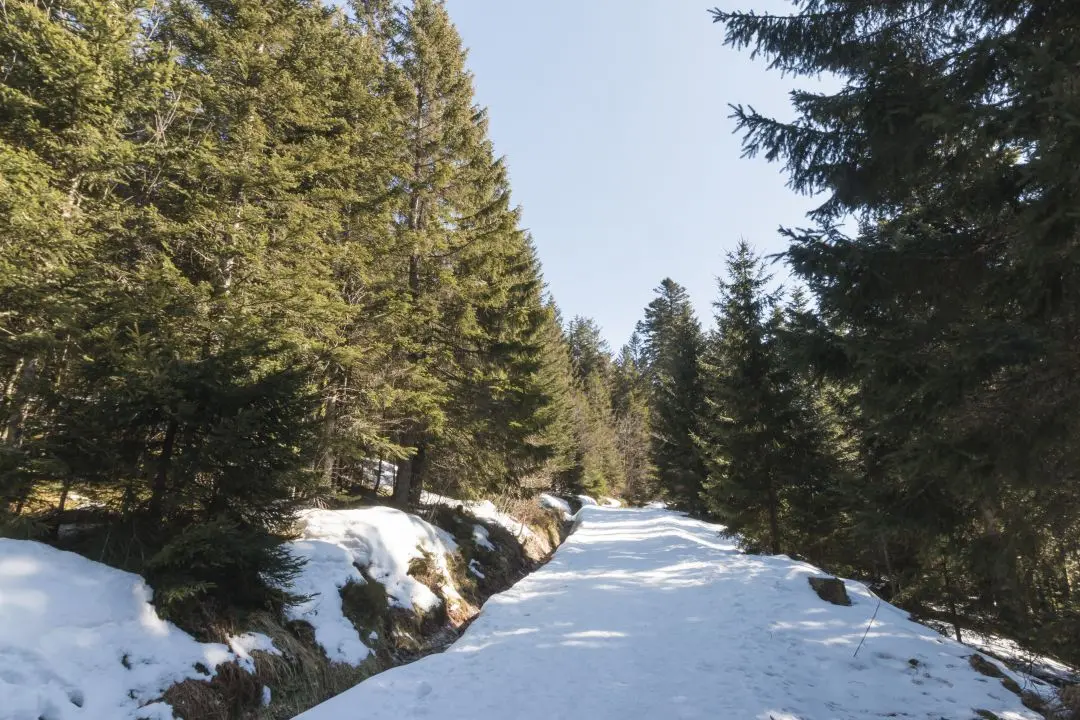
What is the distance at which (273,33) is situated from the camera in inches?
374

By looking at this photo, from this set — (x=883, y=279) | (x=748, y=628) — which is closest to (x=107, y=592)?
(x=748, y=628)

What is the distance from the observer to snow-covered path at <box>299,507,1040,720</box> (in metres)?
4.80

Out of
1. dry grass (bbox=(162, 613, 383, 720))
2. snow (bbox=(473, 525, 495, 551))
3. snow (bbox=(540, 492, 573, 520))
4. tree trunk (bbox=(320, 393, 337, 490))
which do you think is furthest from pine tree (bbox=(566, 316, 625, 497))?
dry grass (bbox=(162, 613, 383, 720))

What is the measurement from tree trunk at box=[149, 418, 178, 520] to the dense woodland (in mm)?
28

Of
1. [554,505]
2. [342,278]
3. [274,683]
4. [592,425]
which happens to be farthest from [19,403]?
[592,425]

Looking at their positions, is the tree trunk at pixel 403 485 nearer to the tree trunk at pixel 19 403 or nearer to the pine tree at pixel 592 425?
the tree trunk at pixel 19 403

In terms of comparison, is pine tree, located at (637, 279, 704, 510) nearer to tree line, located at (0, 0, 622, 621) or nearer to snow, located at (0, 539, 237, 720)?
tree line, located at (0, 0, 622, 621)

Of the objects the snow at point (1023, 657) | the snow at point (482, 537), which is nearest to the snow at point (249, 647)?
the snow at point (482, 537)

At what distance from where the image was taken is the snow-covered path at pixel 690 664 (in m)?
4.80

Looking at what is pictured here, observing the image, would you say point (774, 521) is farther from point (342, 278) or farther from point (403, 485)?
point (342, 278)

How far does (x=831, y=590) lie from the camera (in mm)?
7957

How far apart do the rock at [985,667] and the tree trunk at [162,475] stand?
9696mm

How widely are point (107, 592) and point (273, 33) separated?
1000 cm

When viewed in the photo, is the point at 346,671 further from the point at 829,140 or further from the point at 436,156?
the point at 436,156
